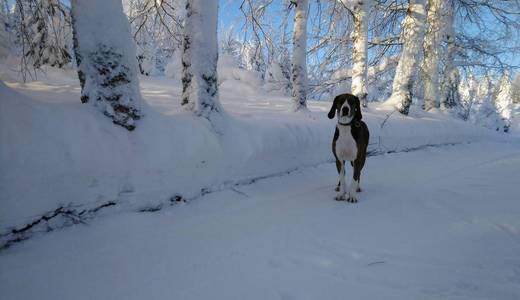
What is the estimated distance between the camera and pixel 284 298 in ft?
5.41

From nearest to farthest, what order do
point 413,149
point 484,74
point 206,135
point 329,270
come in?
1. point 329,270
2. point 206,135
3. point 413,149
4. point 484,74

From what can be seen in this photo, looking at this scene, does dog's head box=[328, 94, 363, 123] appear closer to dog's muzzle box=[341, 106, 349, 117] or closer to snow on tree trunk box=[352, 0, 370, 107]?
dog's muzzle box=[341, 106, 349, 117]

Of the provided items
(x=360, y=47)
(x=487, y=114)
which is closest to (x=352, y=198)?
(x=360, y=47)

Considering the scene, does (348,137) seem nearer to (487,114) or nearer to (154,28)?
(154,28)

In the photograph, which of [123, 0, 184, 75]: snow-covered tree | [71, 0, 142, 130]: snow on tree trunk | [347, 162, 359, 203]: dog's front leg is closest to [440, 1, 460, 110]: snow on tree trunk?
[123, 0, 184, 75]: snow-covered tree

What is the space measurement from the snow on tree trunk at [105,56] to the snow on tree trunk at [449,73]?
11225 millimetres

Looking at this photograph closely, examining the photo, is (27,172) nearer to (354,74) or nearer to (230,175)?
(230,175)

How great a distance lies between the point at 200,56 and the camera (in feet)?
12.5

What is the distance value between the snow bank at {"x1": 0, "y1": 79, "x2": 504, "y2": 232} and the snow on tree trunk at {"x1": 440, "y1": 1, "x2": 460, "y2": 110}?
10240mm

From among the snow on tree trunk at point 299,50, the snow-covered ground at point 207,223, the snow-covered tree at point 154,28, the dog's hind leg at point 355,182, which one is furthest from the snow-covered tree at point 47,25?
the snow on tree trunk at point 299,50

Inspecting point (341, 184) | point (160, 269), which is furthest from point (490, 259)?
point (160, 269)

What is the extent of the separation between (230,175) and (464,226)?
7.79 feet

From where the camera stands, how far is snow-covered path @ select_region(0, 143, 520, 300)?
171 cm

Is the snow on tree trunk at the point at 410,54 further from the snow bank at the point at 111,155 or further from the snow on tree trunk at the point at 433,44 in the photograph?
the snow bank at the point at 111,155
